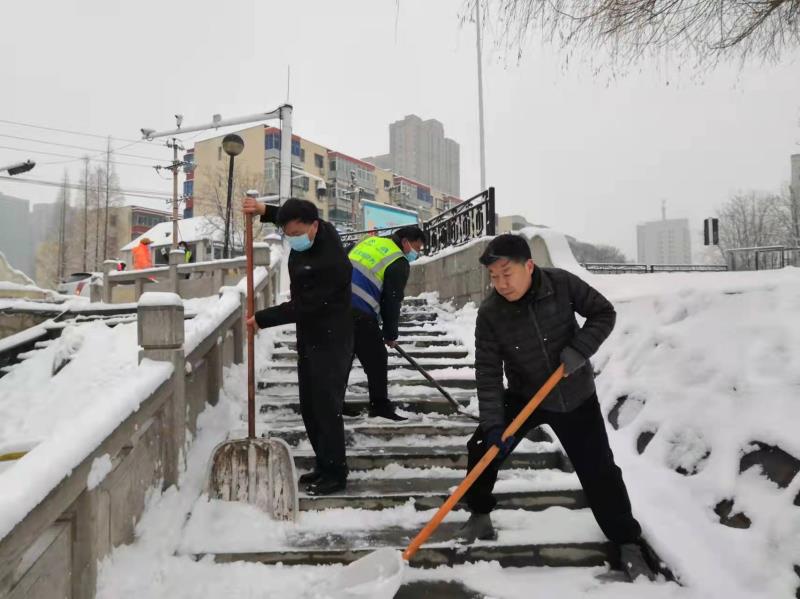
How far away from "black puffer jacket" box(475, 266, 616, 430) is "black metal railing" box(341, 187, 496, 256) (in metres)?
6.10

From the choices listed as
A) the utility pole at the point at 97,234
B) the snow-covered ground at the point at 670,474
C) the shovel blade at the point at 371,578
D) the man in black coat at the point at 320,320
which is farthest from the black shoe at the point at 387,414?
the utility pole at the point at 97,234

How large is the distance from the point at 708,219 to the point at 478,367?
12073mm

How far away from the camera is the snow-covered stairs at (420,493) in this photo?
291 cm

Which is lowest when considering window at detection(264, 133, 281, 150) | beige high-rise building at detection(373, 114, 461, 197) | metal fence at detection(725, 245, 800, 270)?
metal fence at detection(725, 245, 800, 270)

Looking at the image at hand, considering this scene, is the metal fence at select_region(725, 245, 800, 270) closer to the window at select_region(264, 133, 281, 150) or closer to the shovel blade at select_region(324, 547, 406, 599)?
the shovel blade at select_region(324, 547, 406, 599)

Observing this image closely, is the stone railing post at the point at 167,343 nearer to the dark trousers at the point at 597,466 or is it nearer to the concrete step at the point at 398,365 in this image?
the dark trousers at the point at 597,466

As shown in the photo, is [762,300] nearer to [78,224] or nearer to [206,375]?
[206,375]

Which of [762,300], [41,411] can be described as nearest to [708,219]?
[762,300]

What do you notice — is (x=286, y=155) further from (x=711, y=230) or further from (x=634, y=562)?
(x=634, y=562)

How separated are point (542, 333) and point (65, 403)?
652cm

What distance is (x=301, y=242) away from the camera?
345 cm

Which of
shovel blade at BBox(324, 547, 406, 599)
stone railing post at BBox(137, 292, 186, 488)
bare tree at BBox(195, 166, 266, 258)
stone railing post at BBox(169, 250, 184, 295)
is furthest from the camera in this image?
bare tree at BBox(195, 166, 266, 258)

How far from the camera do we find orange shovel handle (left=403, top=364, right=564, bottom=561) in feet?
8.68

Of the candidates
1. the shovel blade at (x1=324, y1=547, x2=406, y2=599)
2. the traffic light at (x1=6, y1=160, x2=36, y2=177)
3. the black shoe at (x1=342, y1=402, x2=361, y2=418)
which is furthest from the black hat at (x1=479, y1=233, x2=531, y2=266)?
the traffic light at (x1=6, y1=160, x2=36, y2=177)
